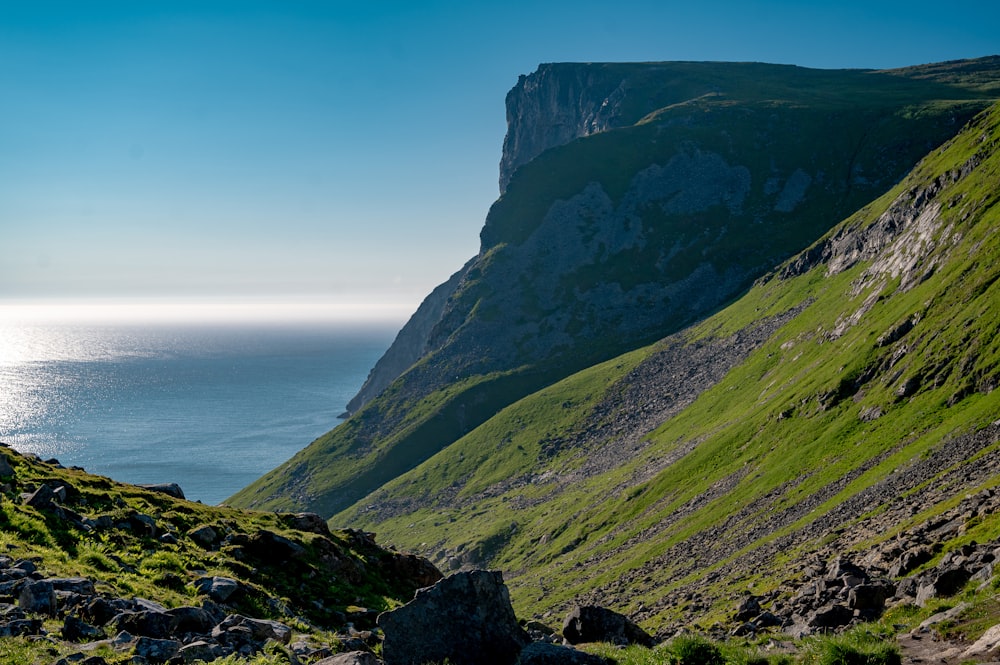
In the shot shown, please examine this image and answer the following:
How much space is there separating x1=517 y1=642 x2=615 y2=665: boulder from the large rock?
163 centimetres

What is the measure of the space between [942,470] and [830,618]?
4090 centimetres

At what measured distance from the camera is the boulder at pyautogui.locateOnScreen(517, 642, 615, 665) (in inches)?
621

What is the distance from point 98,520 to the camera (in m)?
25.8

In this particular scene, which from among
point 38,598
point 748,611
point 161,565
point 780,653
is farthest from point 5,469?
point 748,611

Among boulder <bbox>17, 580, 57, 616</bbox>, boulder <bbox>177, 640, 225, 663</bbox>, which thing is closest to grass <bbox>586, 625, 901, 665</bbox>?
boulder <bbox>177, 640, 225, 663</bbox>

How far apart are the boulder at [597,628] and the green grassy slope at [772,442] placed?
2013 cm

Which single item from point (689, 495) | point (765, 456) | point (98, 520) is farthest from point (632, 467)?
point (98, 520)

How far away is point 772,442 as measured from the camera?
3770 inches

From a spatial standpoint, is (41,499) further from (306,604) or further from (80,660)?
(80,660)

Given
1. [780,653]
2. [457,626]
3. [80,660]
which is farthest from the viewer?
[457,626]

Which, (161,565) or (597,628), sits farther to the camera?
(597,628)

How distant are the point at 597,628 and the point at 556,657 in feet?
35.4

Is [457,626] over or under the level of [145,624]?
under

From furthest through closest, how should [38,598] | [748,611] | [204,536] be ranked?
1. [748,611]
2. [204,536]
3. [38,598]
